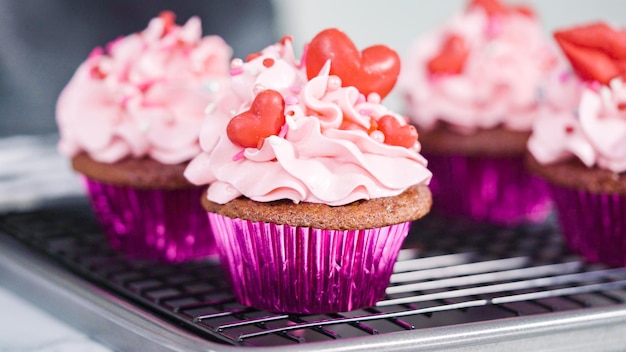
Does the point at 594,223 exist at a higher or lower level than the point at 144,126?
lower

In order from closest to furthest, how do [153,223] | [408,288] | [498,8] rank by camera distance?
1. [408,288]
2. [153,223]
3. [498,8]

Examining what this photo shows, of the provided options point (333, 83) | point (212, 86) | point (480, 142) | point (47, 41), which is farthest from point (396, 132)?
point (47, 41)

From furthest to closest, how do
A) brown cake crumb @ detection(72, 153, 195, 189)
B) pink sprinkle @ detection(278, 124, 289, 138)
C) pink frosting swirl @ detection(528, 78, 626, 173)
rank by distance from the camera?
brown cake crumb @ detection(72, 153, 195, 189), pink frosting swirl @ detection(528, 78, 626, 173), pink sprinkle @ detection(278, 124, 289, 138)

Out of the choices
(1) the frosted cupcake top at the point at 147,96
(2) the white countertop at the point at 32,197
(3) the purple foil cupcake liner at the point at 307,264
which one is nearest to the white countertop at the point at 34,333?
(2) the white countertop at the point at 32,197

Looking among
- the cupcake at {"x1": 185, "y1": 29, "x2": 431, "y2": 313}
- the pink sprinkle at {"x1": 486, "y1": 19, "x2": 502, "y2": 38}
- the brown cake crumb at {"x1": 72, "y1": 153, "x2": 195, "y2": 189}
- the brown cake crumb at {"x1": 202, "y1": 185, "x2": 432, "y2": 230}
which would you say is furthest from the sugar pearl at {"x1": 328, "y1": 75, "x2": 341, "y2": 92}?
the pink sprinkle at {"x1": 486, "y1": 19, "x2": 502, "y2": 38}

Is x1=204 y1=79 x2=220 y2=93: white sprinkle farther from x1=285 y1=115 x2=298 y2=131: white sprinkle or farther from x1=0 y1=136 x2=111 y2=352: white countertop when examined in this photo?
x1=0 y1=136 x2=111 y2=352: white countertop

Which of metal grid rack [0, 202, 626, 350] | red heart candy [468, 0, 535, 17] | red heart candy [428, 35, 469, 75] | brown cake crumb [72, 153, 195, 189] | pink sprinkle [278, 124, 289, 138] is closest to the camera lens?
metal grid rack [0, 202, 626, 350]

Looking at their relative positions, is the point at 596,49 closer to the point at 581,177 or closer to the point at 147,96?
the point at 581,177
